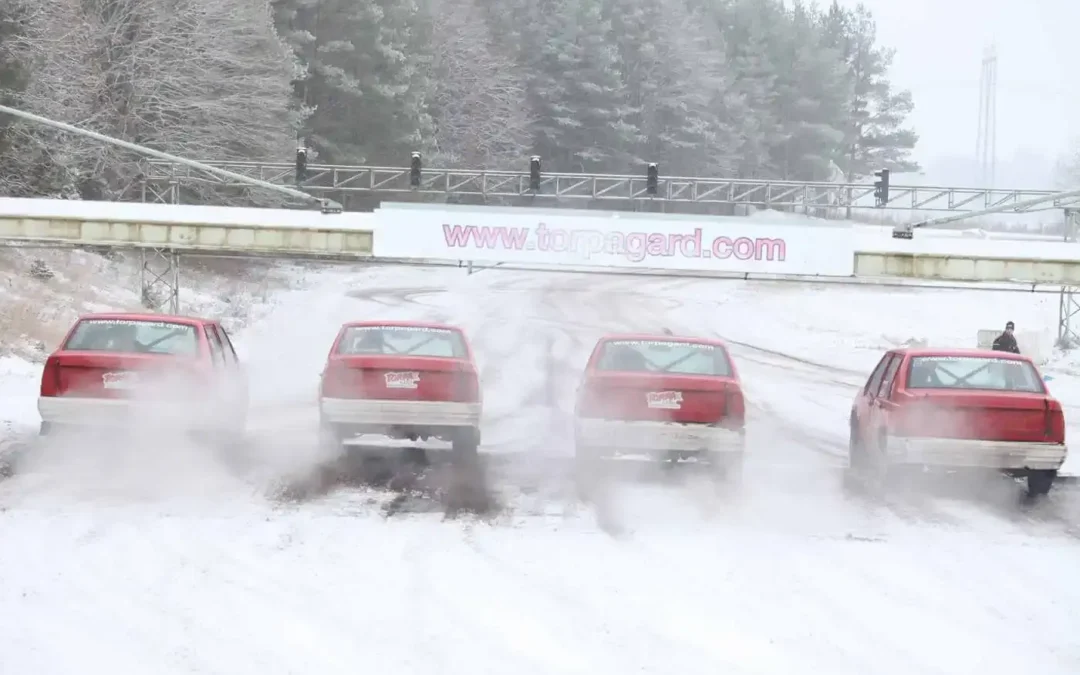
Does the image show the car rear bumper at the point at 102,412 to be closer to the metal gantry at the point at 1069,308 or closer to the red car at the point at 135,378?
the red car at the point at 135,378

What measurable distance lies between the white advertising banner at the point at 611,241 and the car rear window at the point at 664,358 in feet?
47.4

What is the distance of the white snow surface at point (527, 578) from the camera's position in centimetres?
842

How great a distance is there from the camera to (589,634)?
889 centimetres

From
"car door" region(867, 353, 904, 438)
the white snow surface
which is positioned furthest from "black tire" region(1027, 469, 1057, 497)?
"car door" region(867, 353, 904, 438)

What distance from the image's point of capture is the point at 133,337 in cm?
1614

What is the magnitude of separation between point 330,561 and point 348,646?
238 centimetres

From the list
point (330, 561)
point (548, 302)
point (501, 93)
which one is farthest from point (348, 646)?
point (501, 93)

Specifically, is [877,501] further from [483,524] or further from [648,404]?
[483,524]

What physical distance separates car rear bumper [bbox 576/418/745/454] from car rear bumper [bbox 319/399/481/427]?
1654 mm

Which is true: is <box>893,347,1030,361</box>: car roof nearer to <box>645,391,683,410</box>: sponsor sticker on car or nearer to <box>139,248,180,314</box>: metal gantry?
<box>645,391,683,410</box>: sponsor sticker on car

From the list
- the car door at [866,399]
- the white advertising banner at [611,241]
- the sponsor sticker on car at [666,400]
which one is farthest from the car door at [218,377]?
the white advertising banner at [611,241]

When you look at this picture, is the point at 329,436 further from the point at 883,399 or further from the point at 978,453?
the point at 978,453

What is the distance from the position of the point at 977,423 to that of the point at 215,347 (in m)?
8.47

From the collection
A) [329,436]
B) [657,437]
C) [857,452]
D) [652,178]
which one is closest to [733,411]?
[657,437]
